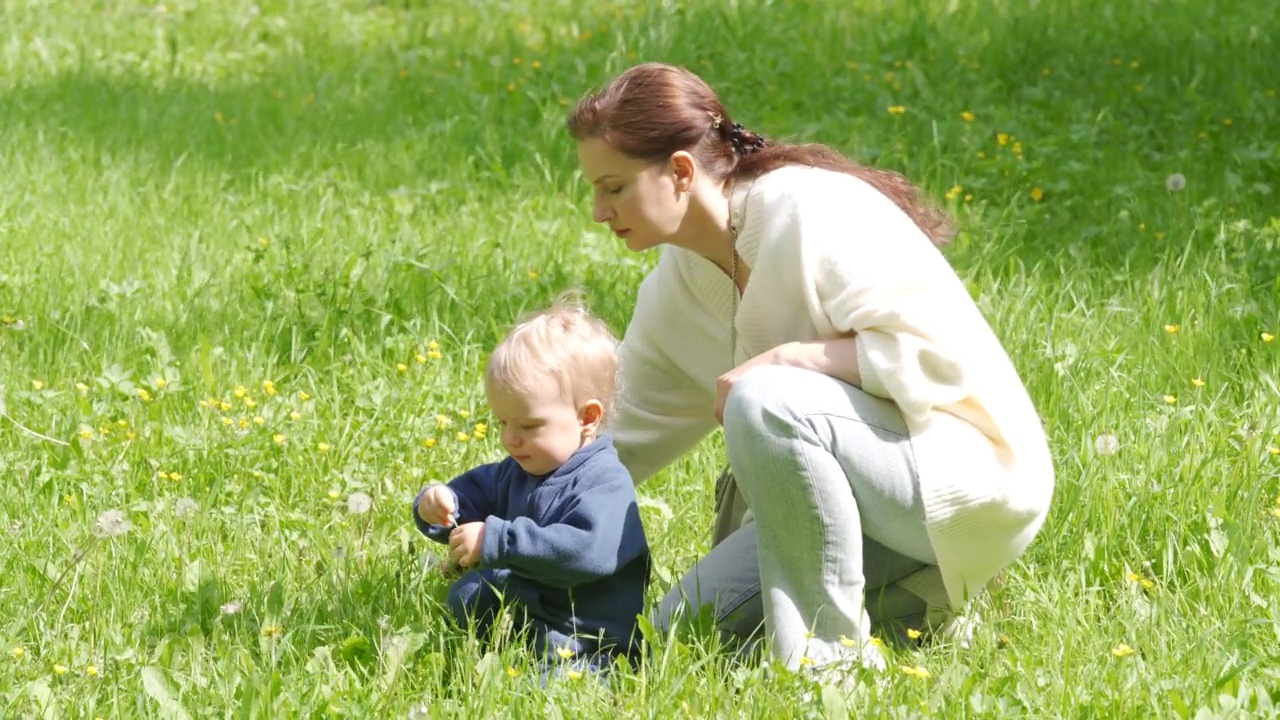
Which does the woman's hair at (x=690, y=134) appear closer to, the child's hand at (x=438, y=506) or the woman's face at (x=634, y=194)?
the woman's face at (x=634, y=194)

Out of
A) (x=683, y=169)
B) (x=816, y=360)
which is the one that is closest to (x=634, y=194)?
(x=683, y=169)

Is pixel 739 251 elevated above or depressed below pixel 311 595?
above

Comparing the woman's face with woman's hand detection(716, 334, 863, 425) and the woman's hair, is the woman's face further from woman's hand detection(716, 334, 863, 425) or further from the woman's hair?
woman's hand detection(716, 334, 863, 425)

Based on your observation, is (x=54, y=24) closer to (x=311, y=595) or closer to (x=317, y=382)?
(x=317, y=382)

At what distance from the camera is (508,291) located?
4.88 metres

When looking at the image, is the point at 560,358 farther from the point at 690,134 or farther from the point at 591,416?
the point at 690,134

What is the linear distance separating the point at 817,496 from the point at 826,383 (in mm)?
197

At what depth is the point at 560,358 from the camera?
287 cm

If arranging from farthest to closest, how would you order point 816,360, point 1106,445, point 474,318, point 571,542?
point 474,318
point 1106,445
point 816,360
point 571,542

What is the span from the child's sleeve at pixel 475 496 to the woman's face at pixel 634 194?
1.66 feet

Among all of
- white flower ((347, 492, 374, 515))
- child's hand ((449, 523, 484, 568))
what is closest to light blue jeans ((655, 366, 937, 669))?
child's hand ((449, 523, 484, 568))

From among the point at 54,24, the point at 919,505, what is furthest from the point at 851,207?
the point at 54,24

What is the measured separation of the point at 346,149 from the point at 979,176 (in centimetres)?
247

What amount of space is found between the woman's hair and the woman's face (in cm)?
2
